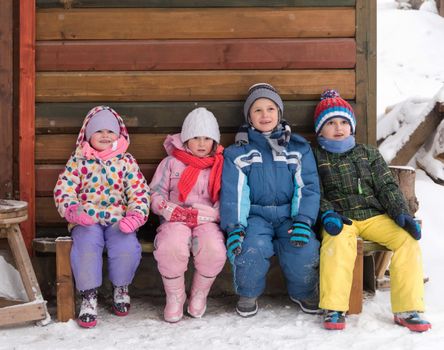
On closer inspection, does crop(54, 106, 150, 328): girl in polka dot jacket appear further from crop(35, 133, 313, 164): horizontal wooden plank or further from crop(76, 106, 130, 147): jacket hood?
crop(35, 133, 313, 164): horizontal wooden plank

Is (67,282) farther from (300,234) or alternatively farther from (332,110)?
(332,110)

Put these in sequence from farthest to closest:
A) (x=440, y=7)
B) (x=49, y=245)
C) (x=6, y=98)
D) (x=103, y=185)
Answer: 1. (x=440, y=7)
2. (x=6, y=98)
3. (x=103, y=185)
4. (x=49, y=245)

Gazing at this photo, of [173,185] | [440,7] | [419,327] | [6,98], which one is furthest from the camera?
[440,7]

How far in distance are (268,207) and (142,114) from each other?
→ 1070 millimetres

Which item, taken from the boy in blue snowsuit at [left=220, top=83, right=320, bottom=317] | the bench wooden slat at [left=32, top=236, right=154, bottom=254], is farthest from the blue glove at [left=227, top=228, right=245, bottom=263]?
the bench wooden slat at [left=32, top=236, right=154, bottom=254]

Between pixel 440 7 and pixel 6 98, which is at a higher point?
pixel 440 7

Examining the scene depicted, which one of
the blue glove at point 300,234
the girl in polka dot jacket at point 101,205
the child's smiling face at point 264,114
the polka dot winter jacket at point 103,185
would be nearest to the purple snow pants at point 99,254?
the girl in polka dot jacket at point 101,205

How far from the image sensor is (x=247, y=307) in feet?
11.8

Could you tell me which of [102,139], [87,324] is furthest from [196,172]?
[87,324]

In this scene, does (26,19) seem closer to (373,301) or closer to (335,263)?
Answer: (335,263)

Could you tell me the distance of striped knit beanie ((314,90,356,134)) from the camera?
3820 millimetres

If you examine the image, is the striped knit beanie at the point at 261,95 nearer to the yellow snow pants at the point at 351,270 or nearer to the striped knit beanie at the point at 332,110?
the striped knit beanie at the point at 332,110

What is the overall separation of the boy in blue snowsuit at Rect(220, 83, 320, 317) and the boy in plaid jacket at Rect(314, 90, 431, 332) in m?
0.13

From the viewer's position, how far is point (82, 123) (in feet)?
13.2
